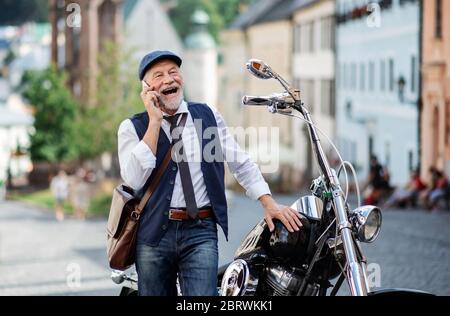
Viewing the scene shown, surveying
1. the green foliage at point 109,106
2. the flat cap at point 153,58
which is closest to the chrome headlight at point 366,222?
the flat cap at point 153,58

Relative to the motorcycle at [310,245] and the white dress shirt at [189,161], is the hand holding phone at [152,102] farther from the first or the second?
the motorcycle at [310,245]

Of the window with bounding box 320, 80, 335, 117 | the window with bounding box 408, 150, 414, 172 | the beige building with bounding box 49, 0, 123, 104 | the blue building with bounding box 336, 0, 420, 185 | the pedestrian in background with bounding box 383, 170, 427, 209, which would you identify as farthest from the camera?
the beige building with bounding box 49, 0, 123, 104

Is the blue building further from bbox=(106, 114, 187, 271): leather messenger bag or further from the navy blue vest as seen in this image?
bbox=(106, 114, 187, 271): leather messenger bag

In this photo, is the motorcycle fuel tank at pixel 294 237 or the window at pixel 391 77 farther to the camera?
the window at pixel 391 77

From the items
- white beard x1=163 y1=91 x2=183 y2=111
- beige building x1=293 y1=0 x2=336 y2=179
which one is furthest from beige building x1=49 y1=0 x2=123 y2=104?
white beard x1=163 y1=91 x2=183 y2=111

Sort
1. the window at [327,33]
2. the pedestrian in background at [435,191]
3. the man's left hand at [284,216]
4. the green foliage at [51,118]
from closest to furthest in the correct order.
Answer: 1. the man's left hand at [284,216]
2. the pedestrian in background at [435,191]
3. the window at [327,33]
4. the green foliage at [51,118]

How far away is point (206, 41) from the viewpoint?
299ft

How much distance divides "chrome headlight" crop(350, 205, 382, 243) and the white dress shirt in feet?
1.79

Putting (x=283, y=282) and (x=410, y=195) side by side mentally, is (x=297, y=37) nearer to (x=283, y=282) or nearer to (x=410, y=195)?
(x=410, y=195)

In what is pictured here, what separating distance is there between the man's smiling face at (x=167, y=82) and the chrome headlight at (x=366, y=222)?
2.78ft

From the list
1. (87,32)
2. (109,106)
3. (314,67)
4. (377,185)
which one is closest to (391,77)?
(377,185)

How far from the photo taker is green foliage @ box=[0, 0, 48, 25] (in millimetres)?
103500

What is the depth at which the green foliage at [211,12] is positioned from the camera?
8838 centimetres
